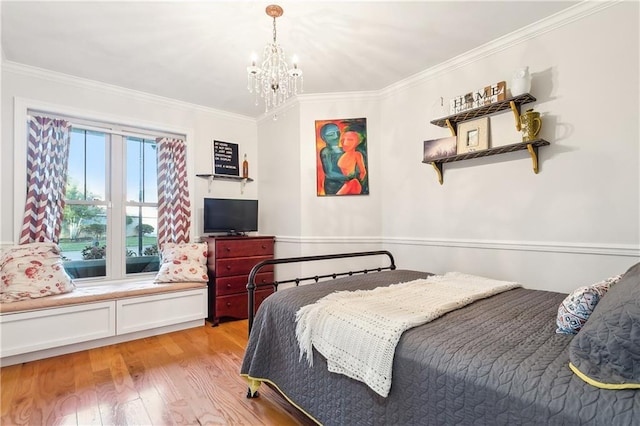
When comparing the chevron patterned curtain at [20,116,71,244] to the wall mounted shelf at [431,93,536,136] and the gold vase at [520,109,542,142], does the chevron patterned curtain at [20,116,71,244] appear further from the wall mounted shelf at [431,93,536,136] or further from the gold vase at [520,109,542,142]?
the gold vase at [520,109,542,142]

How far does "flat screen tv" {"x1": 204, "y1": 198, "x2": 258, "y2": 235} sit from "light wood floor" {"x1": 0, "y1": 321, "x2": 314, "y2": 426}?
1.36 meters

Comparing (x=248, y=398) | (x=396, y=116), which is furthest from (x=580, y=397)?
(x=396, y=116)

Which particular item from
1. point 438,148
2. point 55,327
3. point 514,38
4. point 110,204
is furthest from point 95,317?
point 514,38

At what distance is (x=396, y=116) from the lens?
10.9 feet

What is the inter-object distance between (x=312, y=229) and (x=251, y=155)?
148cm

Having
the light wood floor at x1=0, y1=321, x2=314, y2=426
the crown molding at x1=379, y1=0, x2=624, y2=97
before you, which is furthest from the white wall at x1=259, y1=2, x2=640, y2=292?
the light wood floor at x1=0, y1=321, x2=314, y2=426

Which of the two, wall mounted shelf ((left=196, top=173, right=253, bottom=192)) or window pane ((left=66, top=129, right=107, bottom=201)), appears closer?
window pane ((left=66, top=129, right=107, bottom=201))

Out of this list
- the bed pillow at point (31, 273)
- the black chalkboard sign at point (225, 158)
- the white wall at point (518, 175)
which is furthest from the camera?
the black chalkboard sign at point (225, 158)

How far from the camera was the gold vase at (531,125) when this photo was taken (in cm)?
222

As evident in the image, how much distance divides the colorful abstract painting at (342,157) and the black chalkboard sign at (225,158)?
1.22 metres

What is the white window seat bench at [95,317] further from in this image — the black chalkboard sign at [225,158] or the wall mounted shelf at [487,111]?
the wall mounted shelf at [487,111]

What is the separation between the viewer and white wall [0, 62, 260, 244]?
2.81m

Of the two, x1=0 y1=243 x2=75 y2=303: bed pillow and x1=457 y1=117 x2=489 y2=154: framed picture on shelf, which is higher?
x1=457 y1=117 x2=489 y2=154: framed picture on shelf

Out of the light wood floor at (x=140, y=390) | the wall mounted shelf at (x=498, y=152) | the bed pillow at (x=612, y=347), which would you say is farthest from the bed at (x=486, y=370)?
the wall mounted shelf at (x=498, y=152)
